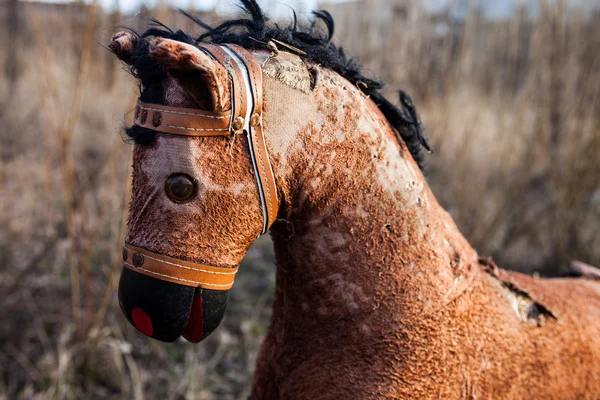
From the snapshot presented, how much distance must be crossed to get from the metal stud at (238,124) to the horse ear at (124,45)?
29 centimetres

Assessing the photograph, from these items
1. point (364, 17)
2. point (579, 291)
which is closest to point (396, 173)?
point (579, 291)

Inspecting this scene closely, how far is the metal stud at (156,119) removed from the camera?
981 millimetres

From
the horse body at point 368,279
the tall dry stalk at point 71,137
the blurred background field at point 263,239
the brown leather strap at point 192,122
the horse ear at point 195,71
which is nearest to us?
the horse ear at point 195,71

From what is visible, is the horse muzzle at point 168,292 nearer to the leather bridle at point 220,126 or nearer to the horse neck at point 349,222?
the leather bridle at point 220,126

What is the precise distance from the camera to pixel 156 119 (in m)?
0.99

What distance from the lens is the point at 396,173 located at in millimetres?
1134

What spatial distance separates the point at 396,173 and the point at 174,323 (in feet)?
1.98

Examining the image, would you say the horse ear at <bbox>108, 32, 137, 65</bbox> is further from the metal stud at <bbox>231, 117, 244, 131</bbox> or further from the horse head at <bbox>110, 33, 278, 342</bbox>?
the metal stud at <bbox>231, 117, 244, 131</bbox>

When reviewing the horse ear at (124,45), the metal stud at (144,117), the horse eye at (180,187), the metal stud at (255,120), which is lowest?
the horse eye at (180,187)

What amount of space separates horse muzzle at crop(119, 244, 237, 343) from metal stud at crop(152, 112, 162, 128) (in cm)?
26

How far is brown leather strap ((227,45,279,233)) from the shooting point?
3.23 feet

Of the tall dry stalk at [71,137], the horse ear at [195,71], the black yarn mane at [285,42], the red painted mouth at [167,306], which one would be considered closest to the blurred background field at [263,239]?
the tall dry stalk at [71,137]

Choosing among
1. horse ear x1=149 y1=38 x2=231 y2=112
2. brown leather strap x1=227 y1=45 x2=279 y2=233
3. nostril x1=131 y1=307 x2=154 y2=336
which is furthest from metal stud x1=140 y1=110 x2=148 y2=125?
nostril x1=131 y1=307 x2=154 y2=336

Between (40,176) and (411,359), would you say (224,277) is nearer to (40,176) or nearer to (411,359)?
(411,359)
